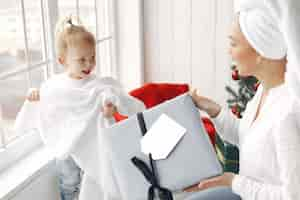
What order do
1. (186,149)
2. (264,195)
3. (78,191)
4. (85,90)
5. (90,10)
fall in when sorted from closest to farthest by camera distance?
(264,195), (186,149), (85,90), (78,191), (90,10)

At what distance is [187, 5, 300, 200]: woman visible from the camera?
1331mm

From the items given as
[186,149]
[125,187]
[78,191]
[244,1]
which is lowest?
[78,191]

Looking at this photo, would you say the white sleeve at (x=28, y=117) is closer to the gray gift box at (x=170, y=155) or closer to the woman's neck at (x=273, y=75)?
the gray gift box at (x=170, y=155)

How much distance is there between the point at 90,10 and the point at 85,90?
1.02 metres

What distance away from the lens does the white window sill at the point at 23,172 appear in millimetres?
1755

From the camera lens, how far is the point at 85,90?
1815 mm

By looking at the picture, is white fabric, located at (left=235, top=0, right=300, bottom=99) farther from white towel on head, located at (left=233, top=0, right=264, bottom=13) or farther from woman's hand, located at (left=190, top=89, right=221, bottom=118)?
woman's hand, located at (left=190, top=89, right=221, bottom=118)

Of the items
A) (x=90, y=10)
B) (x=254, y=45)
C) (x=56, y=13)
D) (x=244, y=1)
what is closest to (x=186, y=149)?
(x=254, y=45)

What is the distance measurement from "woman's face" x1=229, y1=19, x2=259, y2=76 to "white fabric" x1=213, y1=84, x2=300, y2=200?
109 millimetres

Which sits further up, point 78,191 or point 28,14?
point 28,14

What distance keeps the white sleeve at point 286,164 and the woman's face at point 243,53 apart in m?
0.24

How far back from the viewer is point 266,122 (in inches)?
57.2

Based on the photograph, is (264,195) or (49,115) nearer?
(264,195)

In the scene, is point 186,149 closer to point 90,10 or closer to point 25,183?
point 25,183
